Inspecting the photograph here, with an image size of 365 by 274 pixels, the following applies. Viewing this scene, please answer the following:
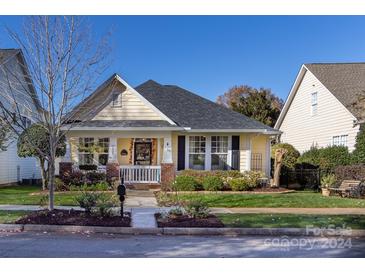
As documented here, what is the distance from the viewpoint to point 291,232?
9773mm

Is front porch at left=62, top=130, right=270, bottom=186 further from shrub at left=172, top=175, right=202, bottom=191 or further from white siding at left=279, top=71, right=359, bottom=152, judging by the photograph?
white siding at left=279, top=71, right=359, bottom=152

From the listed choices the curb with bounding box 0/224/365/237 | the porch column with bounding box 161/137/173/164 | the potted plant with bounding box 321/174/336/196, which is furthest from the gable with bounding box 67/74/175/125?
the curb with bounding box 0/224/365/237

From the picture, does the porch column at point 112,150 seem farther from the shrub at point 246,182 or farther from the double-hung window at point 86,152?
the shrub at point 246,182

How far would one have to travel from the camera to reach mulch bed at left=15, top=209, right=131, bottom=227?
399 inches

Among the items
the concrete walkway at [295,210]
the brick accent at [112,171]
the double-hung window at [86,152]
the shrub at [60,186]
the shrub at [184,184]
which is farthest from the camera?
the double-hung window at [86,152]

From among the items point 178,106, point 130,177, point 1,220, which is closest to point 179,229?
point 1,220

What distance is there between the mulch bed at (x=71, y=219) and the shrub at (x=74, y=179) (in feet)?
26.2

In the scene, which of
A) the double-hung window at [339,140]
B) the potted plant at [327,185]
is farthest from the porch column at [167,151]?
the double-hung window at [339,140]

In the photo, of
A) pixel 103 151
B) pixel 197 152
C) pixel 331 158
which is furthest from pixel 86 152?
pixel 331 158

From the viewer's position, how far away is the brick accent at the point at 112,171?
1959cm

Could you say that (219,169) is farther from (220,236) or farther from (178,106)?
(220,236)

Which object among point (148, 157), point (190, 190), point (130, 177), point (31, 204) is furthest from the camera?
point (148, 157)

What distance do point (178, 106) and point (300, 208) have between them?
11.7m

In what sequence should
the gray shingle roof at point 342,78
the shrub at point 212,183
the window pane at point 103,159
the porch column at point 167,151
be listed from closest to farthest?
the shrub at point 212,183 → the porch column at point 167,151 → the window pane at point 103,159 → the gray shingle roof at point 342,78
